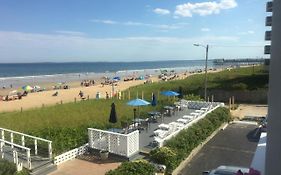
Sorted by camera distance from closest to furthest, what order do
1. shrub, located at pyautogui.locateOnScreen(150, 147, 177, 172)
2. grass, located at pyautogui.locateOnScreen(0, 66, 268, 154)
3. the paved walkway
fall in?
1. the paved walkway
2. shrub, located at pyautogui.locateOnScreen(150, 147, 177, 172)
3. grass, located at pyautogui.locateOnScreen(0, 66, 268, 154)

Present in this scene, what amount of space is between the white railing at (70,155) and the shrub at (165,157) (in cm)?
389

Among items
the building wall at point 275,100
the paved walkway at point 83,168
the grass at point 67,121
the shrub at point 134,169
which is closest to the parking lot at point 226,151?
the shrub at point 134,169

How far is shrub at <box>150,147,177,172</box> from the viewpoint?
14.1 meters

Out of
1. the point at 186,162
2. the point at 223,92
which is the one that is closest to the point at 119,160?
the point at 186,162

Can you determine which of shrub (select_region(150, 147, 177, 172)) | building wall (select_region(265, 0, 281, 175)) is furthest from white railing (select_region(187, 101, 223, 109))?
building wall (select_region(265, 0, 281, 175))

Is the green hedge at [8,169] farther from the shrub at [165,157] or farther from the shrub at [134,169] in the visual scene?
the shrub at [165,157]

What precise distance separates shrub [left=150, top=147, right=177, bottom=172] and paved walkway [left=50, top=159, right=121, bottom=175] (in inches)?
75.7

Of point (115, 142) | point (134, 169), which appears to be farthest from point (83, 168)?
point (134, 169)

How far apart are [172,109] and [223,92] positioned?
1525 cm

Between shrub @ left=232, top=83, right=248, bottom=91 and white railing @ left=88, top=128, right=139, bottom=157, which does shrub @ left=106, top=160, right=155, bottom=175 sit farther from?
shrub @ left=232, top=83, right=248, bottom=91

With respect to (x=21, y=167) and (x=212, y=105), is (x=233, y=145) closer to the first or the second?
(x=212, y=105)

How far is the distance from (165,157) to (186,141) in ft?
9.68

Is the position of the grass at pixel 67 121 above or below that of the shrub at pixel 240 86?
below

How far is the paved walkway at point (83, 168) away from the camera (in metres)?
13.5
